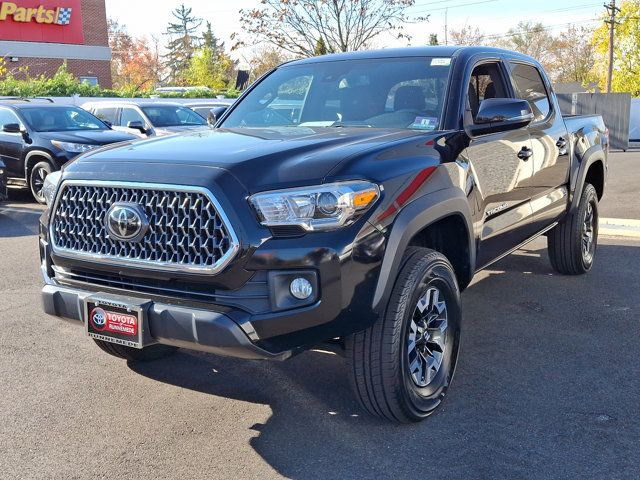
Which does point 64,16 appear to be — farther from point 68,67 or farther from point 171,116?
point 171,116

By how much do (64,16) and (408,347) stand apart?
41.3 m

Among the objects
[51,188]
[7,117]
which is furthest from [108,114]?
[51,188]

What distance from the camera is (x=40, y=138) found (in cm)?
1165

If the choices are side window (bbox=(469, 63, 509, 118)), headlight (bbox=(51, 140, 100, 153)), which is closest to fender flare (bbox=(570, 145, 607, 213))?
side window (bbox=(469, 63, 509, 118))

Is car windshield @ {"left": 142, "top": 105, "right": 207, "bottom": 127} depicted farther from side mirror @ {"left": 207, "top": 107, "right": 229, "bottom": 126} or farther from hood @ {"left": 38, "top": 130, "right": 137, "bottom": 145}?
side mirror @ {"left": 207, "top": 107, "right": 229, "bottom": 126}

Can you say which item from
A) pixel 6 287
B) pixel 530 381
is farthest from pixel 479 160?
pixel 6 287

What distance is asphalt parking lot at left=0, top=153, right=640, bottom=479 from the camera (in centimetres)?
323

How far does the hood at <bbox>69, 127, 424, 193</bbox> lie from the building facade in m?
35.8

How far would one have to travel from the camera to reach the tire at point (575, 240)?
20.4 ft

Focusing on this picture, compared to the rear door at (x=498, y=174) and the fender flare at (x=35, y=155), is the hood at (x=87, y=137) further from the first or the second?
the rear door at (x=498, y=174)

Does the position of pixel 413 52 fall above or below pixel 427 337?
above

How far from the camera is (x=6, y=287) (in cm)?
636

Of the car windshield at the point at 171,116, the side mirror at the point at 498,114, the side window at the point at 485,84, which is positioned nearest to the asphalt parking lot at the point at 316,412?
the side mirror at the point at 498,114

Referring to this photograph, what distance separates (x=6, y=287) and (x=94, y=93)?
69.8ft
